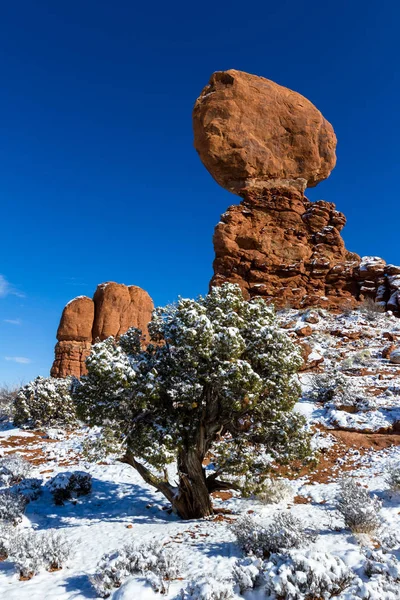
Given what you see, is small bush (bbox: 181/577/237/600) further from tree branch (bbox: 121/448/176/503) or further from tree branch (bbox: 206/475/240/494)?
tree branch (bbox: 206/475/240/494)

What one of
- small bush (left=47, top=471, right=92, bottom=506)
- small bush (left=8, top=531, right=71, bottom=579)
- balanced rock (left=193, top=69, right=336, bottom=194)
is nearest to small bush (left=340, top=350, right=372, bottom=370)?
small bush (left=47, top=471, right=92, bottom=506)

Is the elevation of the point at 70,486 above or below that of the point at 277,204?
below

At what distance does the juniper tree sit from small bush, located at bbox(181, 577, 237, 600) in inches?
140

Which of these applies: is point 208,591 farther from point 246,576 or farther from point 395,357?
point 395,357

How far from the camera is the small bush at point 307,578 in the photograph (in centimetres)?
492

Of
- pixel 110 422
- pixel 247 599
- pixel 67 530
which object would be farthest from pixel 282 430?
pixel 67 530

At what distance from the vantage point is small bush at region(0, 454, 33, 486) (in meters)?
12.8

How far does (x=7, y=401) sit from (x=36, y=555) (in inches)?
1179

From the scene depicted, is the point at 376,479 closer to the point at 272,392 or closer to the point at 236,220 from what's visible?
the point at 272,392

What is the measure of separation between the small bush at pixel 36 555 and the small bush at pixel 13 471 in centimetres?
649

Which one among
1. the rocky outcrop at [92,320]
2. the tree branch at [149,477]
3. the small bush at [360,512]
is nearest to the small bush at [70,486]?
the tree branch at [149,477]

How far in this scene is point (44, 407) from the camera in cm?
2270

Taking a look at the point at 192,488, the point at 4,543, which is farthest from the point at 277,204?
the point at 4,543

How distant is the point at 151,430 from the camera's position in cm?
915
